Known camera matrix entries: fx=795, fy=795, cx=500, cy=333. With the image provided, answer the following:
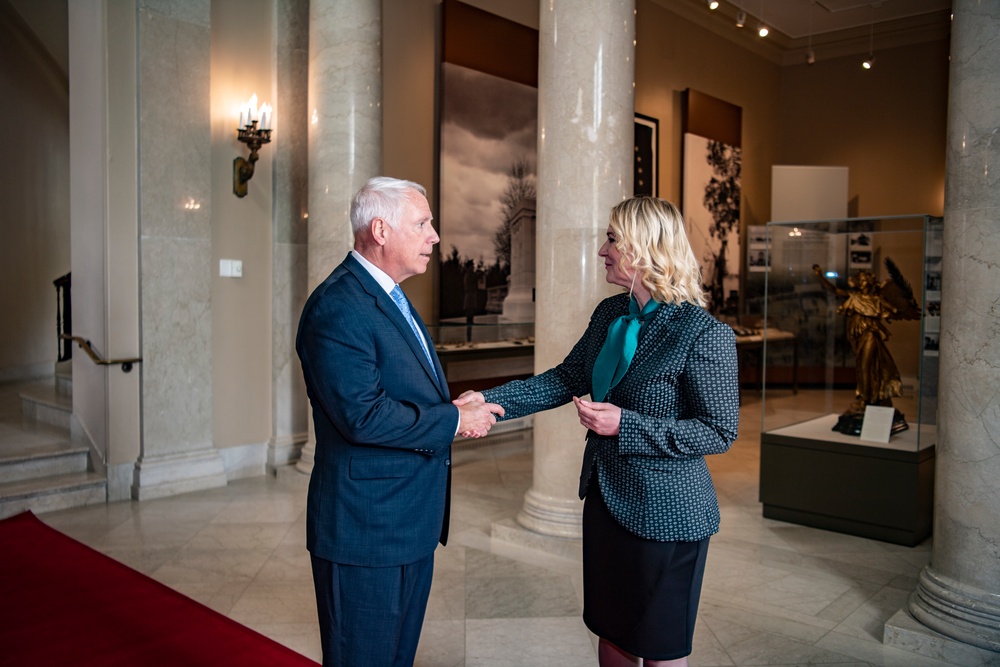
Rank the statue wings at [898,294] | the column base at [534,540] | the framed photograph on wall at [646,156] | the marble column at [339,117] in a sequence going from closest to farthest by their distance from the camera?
the column base at [534,540], the statue wings at [898,294], the marble column at [339,117], the framed photograph on wall at [646,156]

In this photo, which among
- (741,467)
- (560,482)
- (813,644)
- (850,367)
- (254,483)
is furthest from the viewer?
(741,467)

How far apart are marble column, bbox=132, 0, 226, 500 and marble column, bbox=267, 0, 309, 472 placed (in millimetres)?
619

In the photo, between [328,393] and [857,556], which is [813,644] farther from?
[328,393]

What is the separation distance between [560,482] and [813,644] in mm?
1615

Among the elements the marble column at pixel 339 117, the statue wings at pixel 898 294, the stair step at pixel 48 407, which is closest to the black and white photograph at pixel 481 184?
the marble column at pixel 339 117

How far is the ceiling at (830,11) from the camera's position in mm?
11867

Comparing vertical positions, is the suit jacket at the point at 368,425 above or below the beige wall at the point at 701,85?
below

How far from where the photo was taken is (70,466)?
5996 mm

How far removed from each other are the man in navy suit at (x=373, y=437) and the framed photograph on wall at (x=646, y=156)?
8722 millimetres

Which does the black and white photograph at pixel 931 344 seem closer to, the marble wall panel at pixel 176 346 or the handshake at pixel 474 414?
the handshake at pixel 474 414

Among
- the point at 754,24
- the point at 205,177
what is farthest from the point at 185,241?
the point at 754,24

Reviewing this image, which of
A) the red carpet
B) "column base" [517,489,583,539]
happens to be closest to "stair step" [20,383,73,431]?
the red carpet

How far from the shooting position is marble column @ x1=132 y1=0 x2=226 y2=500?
19.3ft

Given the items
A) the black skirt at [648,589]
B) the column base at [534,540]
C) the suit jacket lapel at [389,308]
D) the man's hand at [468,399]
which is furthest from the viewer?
the column base at [534,540]
